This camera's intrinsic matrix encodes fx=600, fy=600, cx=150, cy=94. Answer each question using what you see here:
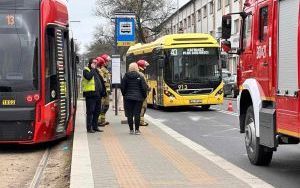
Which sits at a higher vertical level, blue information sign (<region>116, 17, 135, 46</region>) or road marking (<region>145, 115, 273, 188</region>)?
blue information sign (<region>116, 17, 135, 46</region>)

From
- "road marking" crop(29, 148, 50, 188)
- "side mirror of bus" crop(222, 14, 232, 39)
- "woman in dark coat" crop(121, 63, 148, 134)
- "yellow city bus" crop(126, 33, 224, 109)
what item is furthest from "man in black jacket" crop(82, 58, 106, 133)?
"yellow city bus" crop(126, 33, 224, 109)

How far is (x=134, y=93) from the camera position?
1379 centimetres

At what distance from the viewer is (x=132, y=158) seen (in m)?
9.98

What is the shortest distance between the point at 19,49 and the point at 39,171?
9.38 ft

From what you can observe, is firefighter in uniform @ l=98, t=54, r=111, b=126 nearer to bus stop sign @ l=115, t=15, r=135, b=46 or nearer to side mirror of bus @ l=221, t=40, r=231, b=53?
bus stop sign @ l=115, t=15, r=135, b=46

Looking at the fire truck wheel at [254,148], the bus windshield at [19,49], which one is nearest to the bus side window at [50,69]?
the bus windshield at [19,49]

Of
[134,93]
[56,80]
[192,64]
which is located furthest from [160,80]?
[56,80]

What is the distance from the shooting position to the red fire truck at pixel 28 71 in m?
11.3

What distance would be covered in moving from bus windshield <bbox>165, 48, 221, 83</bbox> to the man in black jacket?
29.6ft

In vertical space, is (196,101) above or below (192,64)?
below

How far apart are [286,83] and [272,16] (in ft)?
3.67

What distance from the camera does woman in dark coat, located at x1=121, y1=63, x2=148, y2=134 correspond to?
13805mm

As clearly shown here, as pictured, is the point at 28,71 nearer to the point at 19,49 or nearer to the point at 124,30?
the point at 19,49

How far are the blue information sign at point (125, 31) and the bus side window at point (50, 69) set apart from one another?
22.2 ft
